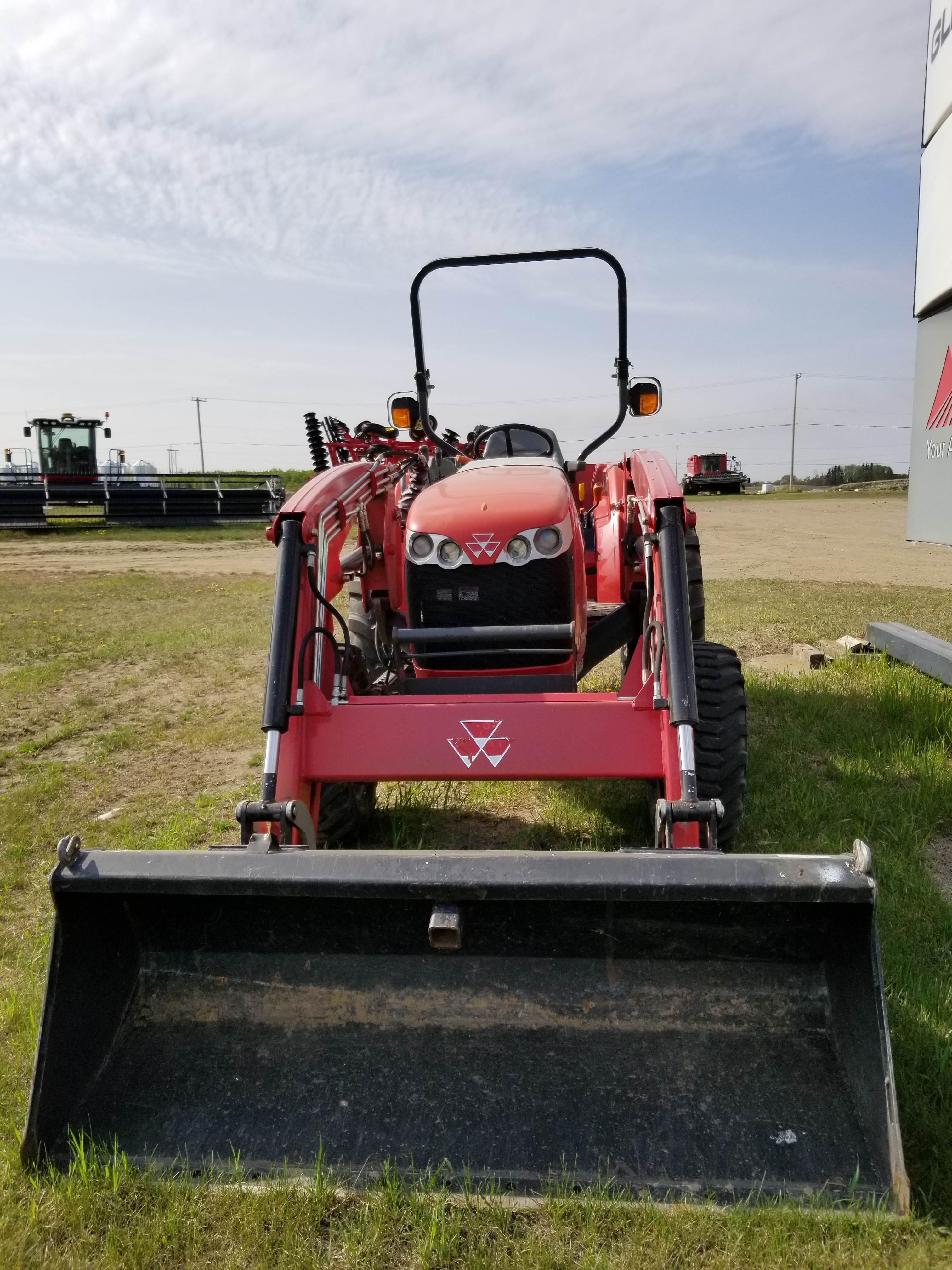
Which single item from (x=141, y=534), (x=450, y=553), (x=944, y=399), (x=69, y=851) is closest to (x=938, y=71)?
(x=944, y=399)

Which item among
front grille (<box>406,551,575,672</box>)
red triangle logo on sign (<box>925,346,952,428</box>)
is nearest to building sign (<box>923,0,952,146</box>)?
red triangle logo on sign (<box>925,346,952,428</box>)

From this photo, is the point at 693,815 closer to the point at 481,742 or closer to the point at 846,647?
the point at 481,742

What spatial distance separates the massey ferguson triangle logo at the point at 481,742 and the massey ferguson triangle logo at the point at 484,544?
0.70m

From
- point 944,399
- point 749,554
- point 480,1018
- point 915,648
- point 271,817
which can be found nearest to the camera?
point 480,1018

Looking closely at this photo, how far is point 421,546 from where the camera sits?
11.8 feet

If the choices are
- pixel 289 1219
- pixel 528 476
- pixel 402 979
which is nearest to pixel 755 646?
pixel 528 476

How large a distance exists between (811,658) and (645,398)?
3008 millimetres

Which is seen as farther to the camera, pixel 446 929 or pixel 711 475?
pixel 711 475

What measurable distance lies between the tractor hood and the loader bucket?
4.93ft

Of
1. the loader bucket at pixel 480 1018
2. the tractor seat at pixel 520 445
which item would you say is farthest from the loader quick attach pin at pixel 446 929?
the tractor seat at pixel 520 445

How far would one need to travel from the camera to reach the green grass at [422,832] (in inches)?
73.2

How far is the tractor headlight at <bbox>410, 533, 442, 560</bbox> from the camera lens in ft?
11.7

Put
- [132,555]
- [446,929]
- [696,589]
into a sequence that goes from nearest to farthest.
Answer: [446,929] < [696,589] < [132,555]

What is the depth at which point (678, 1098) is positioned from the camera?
2.10 m
